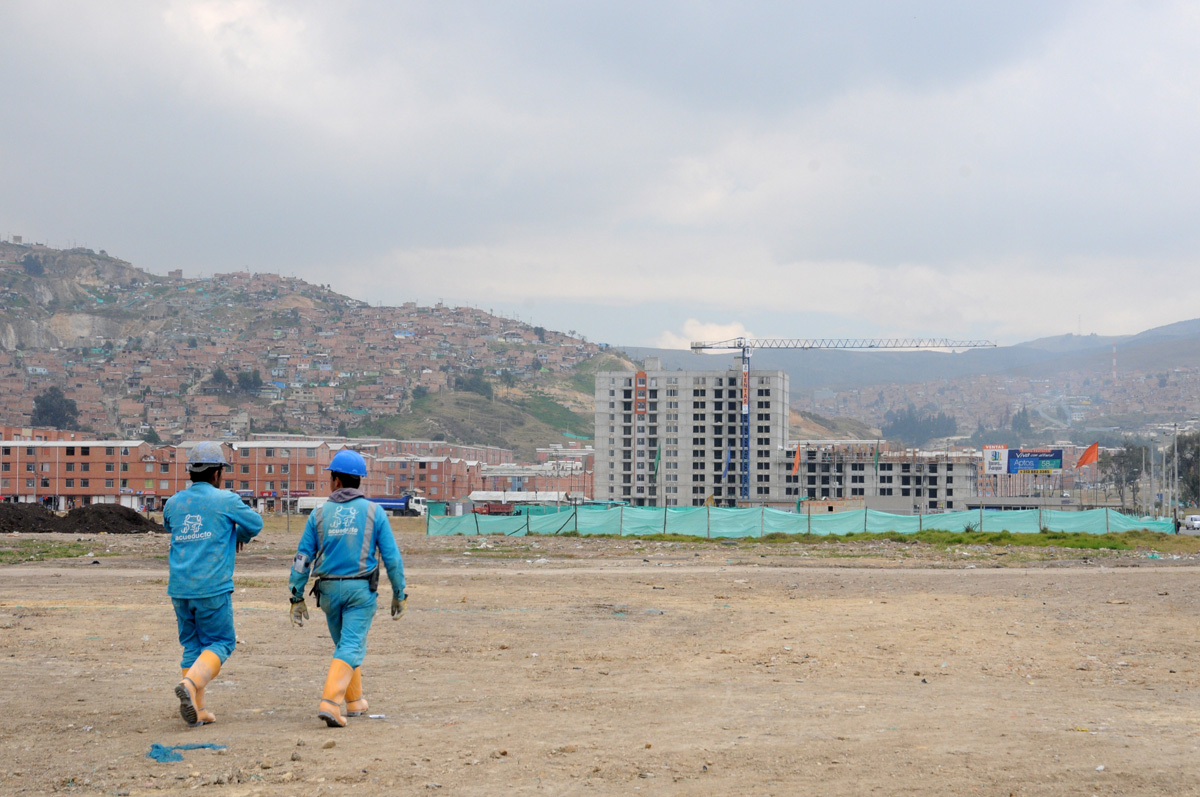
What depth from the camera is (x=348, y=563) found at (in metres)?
7.45

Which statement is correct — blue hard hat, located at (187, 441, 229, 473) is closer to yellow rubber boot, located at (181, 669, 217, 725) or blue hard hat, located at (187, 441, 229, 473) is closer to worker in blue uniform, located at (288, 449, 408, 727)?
worker in blue uniform, located at (288, 449, 408, 727)

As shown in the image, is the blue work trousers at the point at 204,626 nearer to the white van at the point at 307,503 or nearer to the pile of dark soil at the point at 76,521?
the pile of dark soil at the point at 76,521

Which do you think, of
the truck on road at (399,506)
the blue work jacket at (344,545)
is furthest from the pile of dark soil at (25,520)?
the truck on road at (399,506)

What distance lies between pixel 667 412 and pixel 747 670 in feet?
435

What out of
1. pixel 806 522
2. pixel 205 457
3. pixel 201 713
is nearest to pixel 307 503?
pixel 806 522

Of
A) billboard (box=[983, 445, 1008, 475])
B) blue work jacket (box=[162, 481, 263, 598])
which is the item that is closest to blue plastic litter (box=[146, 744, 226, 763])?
blue work jacket (box=[162, 481, 263, 598])

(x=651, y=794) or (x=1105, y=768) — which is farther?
(x=1105, y=768)

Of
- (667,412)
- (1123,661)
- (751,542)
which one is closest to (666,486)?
(667,412)

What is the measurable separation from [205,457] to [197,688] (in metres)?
1.61

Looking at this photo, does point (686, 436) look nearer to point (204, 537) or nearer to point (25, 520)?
point (25, 520)

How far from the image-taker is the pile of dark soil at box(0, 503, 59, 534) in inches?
1778

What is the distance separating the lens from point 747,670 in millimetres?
10102

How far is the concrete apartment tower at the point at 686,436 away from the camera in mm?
139875

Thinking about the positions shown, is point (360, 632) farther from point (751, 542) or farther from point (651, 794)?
point (751, 542)
